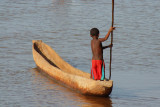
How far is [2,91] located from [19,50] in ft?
12.3

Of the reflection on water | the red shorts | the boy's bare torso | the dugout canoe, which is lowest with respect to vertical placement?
the reflection on water

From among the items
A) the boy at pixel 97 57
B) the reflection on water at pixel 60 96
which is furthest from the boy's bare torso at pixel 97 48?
the reflection on water at pixel 60 96

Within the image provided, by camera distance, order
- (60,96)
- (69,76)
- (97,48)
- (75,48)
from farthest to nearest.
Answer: (75,48) < (69,76) < (60,96) < (97,48)

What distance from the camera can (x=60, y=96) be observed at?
8086mm

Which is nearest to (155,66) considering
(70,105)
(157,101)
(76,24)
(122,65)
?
(122,65)

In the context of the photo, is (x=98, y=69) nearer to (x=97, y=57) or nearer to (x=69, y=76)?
(x=97, y=57)

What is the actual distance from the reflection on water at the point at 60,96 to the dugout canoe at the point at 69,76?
106 mm

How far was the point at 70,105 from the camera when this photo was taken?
754 cm

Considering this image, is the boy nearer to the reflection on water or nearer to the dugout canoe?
the dugout canoe

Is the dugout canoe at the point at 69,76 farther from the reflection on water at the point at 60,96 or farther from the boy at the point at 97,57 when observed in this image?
the boy at the point at 97,57

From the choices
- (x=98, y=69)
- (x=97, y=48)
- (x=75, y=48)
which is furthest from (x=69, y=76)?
(x=75, y=48)

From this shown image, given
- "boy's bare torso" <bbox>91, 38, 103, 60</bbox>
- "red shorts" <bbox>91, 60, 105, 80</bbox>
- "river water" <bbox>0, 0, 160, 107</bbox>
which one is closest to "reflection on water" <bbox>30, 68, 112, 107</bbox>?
"river water" <bbox>0, 0, 160, 107</bbox>

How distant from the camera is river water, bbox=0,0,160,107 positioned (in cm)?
802

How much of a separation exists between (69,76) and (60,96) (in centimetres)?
49
